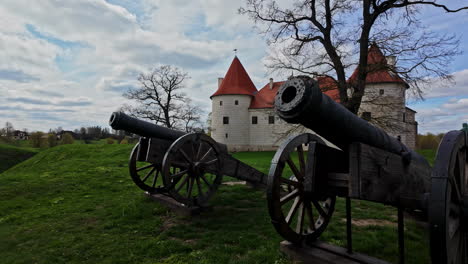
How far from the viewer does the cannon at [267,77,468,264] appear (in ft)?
6.50

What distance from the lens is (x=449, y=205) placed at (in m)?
1.98

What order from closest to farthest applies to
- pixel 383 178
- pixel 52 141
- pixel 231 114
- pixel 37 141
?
1. pixel 383 178
2. pixel 231 114
3. pixel 52 141
4. pixel 37 141

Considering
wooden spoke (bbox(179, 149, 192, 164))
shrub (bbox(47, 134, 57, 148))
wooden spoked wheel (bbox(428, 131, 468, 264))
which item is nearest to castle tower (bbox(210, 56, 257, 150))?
shrub (bbox(47, 134, 57, 148))

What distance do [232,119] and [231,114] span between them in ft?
1.99

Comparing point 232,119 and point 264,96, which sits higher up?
point 264,96

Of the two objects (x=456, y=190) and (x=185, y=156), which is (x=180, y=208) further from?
(x=456, y=190)

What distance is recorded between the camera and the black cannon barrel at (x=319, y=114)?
212cm

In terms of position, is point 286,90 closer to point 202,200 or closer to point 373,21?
point 202,200

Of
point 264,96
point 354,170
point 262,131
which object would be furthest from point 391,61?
point 264,96

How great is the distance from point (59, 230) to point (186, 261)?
2.77 m

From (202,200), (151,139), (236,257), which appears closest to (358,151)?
(236,257)

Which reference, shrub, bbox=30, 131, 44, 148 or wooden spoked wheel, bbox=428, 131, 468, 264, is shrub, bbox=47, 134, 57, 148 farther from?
wooden spoked wheel, bbox=428, 131, 468, 264

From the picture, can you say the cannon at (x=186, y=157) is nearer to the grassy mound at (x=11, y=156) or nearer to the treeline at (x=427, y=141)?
the grassy mound at (x=11, y=156)

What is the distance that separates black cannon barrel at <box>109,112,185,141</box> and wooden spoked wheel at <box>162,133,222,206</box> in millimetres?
898
